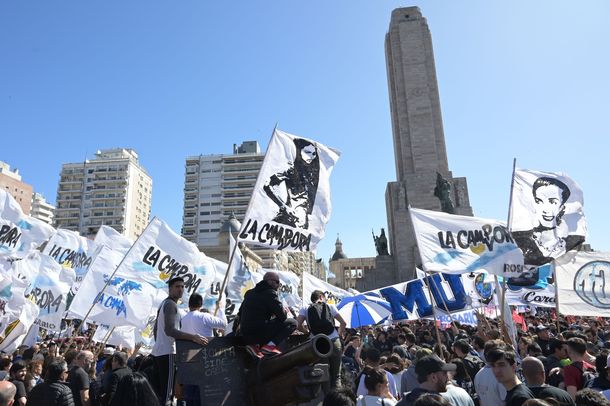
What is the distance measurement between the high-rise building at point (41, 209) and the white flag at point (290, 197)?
121371 millimetres

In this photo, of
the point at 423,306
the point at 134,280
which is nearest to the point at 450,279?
the point at 423,306

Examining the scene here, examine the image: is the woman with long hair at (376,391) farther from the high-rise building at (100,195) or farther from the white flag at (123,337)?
the high-rise building at (100,195)

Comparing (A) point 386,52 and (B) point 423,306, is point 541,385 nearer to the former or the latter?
(B) point 423,306

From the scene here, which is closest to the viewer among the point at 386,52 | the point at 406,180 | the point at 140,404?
the point at 140,404

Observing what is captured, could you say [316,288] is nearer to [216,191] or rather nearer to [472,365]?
[472,365]

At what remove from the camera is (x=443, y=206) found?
36.6 metres

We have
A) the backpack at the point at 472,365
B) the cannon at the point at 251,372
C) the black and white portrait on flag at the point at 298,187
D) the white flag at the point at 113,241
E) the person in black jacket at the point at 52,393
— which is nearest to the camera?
the cannon at the point at 251,372

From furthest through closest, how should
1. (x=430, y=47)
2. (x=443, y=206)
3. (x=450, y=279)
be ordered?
(x=430, y=47) → (x=443, y=206) → (x=450, y=279)

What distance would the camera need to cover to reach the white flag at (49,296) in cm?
999

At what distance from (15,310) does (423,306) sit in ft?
30.7

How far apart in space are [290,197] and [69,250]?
25.5 ft

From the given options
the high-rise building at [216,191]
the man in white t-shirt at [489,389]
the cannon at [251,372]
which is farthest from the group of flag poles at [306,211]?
the high-rise building at [216,191]

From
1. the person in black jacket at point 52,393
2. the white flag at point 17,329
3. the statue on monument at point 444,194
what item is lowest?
the person in black jacket at point 52,393

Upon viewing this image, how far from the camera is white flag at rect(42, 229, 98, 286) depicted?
1152 centimetres
